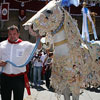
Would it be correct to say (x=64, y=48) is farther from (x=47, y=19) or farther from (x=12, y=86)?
(x=12, y=86)

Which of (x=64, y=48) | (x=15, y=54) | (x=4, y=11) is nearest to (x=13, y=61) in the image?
(x=15, y=54)

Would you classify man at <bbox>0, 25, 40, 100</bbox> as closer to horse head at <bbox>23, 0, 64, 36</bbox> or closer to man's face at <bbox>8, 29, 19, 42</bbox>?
man's face at <bbox>8, 29, 19, 42</bbox>

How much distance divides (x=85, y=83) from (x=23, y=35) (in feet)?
39.8

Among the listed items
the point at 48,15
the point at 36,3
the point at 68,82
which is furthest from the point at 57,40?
the point at 36,3

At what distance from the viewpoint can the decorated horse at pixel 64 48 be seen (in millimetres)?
3248

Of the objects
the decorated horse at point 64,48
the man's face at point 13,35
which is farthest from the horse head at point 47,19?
the man's face at point 13,35

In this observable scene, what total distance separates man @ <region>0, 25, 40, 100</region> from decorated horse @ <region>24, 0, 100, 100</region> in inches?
15.2

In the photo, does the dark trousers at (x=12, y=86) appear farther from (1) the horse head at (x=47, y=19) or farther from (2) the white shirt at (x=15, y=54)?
(1) the horse head at (x=47, y=19)

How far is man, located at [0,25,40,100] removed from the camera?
3.48 metres

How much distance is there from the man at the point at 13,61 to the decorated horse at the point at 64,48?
15.2 inches

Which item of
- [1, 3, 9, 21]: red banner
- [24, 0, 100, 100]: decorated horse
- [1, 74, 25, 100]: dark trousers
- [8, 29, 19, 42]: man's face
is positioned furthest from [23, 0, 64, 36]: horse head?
[1, 3, 9, 21]: red banner

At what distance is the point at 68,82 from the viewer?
10.9 feet

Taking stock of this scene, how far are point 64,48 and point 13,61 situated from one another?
85cm

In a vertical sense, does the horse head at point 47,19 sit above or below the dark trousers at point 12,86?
above
